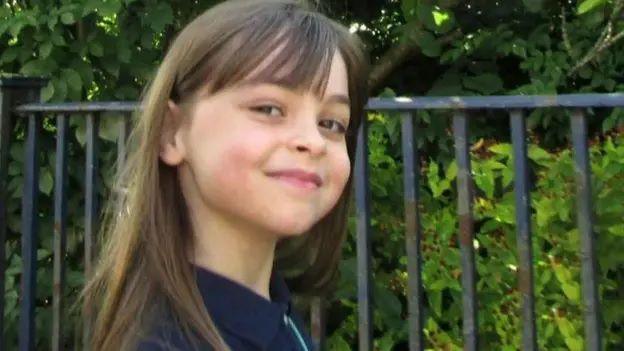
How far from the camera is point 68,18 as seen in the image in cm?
338

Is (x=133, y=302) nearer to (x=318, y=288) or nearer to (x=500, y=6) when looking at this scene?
(x=318, y=288)

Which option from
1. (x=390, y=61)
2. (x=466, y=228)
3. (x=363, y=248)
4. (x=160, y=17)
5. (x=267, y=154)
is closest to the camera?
(x=267, y=154)

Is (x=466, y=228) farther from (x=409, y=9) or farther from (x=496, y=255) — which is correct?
(x=409, y=9)

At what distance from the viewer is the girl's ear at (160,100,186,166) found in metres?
1.75

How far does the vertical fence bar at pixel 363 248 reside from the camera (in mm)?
2650

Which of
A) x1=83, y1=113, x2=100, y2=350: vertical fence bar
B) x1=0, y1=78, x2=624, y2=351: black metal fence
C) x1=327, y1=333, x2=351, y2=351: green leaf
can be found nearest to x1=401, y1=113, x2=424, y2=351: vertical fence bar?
x1=0, y1=78, x2=624, y2=351: black metal fence

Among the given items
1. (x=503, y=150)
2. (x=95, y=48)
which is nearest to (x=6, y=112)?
(x=95, y=48)

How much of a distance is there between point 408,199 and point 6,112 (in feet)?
4.25

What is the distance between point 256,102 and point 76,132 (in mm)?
1855

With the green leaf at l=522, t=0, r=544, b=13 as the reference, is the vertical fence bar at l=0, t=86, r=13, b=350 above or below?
below

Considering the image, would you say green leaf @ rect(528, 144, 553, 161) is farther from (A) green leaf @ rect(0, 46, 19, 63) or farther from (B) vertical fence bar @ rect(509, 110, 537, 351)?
(A) green leaf @ rect(0, 46, 19, 63)

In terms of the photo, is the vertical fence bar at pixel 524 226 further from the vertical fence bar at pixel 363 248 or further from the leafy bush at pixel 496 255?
the vertical fence bar at pixel 363 248

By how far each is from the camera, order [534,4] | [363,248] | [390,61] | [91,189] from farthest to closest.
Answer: [390,61] → [534,4] → [91,189] → [363,248]

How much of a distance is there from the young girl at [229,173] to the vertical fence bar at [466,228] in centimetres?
64
